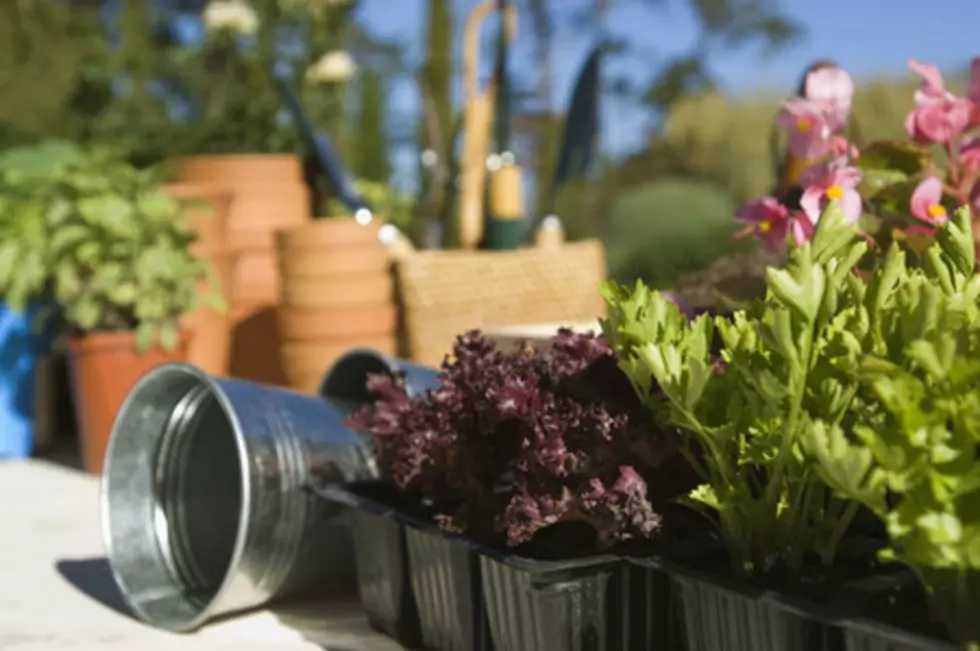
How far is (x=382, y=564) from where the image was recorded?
1862 mm

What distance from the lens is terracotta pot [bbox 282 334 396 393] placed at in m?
3.37

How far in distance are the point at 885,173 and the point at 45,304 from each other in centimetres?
272

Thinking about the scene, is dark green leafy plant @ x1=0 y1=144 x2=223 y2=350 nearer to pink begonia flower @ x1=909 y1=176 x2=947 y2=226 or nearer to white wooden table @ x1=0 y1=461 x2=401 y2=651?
white wooden table @ x1=0 y1=461 x2=401 y2=651

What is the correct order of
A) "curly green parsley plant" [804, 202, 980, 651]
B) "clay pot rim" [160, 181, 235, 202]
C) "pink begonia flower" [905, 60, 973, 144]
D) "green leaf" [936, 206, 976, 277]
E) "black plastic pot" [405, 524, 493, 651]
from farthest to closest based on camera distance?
"clay pot rim" [160, 181, 235, 202] < "pink begonia flower" [905, 60, 973, 144] < "black plastic pot" [405, 524, 493, 651] < "green leaf" [936, 206, 976, 277] < "curly green parsley plant" [804, 202, 980, 651]

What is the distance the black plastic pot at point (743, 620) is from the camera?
122 cm

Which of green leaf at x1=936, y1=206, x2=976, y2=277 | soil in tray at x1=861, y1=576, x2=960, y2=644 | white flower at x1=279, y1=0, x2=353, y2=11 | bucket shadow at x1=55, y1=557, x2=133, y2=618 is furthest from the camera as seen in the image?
white flower at x1=279, y1=0, x2=353, y2=11

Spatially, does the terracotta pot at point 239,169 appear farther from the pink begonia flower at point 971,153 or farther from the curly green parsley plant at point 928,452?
the curly green parsley plant at point 928,452

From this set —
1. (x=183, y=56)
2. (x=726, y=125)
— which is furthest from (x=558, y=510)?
(x=726, y=125)

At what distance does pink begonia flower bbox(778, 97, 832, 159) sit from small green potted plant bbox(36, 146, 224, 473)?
2.07 metres

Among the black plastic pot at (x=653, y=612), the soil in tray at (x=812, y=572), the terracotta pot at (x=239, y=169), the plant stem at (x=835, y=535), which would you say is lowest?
the black plastic pot at (x=653, y=612)

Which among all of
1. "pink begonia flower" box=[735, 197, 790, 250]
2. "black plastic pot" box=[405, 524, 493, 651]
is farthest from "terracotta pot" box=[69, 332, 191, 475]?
"pink begonia flower" box=[735, 197, 790, 250]

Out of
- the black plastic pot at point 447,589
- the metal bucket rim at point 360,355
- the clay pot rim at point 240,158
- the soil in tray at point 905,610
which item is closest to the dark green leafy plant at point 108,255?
the clay pot rim at point 240,158

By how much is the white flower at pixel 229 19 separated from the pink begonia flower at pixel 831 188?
3272mm

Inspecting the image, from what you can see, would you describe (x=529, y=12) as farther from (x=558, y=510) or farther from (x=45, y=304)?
(x=558, y=510)
